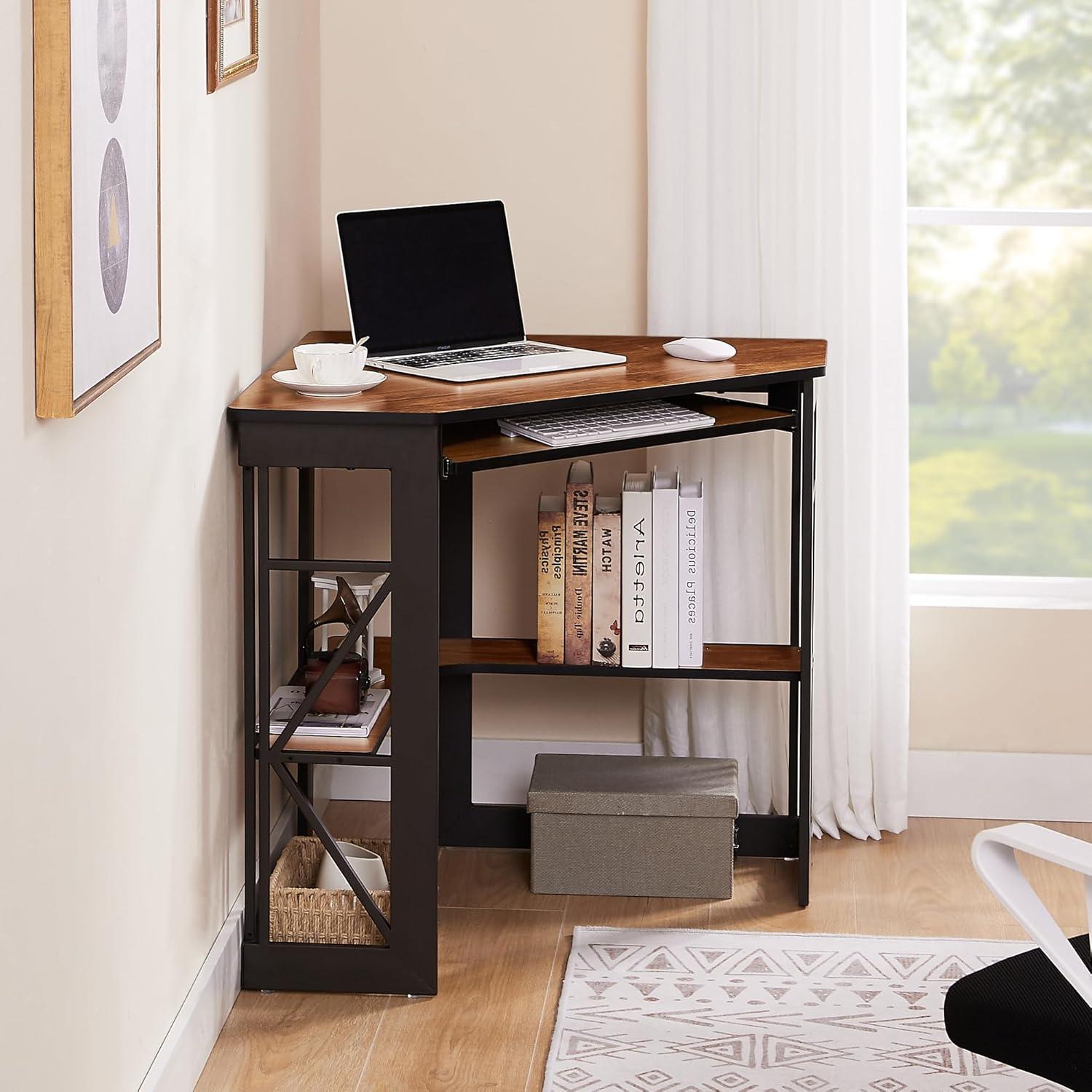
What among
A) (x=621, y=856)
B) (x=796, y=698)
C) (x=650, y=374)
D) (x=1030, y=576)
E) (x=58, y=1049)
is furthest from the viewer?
(x=1030, y=576)

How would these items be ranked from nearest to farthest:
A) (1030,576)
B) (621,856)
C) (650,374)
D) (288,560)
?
(288,560) → (650,374) → (621,856) → (1030,576)

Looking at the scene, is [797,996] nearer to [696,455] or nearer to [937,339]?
[696,455]

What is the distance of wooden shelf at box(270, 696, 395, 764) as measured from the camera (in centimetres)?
244

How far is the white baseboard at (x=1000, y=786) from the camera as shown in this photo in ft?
10.6

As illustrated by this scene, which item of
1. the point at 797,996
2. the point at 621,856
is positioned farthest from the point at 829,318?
the point at 797,996

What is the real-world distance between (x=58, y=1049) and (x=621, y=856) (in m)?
1.38

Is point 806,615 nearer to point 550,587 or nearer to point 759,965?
point 550,587

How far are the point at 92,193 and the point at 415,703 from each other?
1.05m

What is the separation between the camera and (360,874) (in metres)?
2.63

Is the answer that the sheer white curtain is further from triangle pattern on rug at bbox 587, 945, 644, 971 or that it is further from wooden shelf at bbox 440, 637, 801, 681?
triangle pattern on rug at bbox 587, 945, 644, 971

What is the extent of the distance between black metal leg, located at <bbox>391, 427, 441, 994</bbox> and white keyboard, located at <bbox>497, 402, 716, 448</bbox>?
0.22 meters

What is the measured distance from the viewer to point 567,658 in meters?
2.88

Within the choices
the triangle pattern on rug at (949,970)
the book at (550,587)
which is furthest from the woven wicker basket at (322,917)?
the triangle pattern on rug at (949,970)

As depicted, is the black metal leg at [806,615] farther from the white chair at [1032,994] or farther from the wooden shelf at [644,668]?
the white chair at [1032,994]
